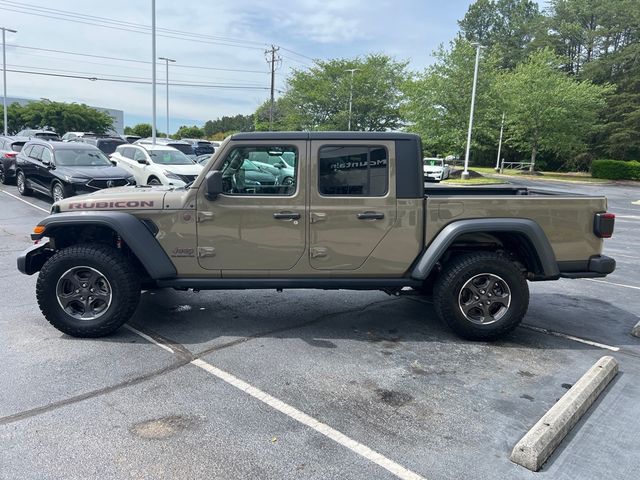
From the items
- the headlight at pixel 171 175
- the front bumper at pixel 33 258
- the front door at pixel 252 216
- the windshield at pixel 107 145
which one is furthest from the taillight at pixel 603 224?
the windshield at pixel 107 145

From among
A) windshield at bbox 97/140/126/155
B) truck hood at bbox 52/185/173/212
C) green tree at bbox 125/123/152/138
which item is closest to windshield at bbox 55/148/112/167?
windshield at bbox 97/140/126/155

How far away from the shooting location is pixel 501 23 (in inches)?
3004

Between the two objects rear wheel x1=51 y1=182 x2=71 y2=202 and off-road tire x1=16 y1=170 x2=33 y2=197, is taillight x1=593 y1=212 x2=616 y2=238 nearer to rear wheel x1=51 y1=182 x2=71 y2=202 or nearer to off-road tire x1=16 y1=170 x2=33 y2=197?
rear wheel x1=51 y1=182 x2=71 y2=202

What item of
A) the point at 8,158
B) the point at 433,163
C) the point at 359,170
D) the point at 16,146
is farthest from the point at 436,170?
the point at 359,170

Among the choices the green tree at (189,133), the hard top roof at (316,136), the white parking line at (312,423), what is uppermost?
the green tree at (189,133)

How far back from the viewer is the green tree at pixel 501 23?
236ft

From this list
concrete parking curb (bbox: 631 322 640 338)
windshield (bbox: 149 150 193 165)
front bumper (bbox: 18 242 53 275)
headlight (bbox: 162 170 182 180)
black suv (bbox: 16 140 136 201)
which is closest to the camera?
front bumper (bbox: 18 242 53 275)

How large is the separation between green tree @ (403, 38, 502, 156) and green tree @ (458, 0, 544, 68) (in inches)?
1587

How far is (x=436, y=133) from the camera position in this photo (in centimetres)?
3494

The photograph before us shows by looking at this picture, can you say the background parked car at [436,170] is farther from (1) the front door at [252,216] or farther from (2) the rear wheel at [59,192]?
(1) the front door at [252,216]

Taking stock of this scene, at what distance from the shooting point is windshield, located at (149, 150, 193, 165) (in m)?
14.9

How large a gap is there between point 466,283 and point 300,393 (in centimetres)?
191

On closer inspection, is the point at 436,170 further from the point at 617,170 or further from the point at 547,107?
the point at 617,170

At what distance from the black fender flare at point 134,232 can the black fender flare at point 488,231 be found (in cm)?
227
